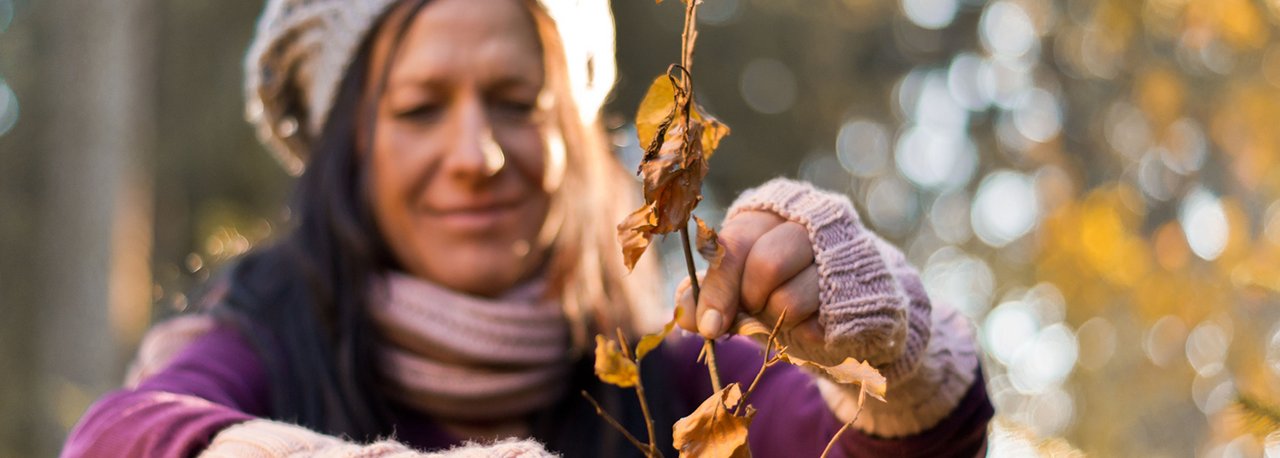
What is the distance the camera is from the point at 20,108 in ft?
22.9

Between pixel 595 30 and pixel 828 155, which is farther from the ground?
pixel 595 30

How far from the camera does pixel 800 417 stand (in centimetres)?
137

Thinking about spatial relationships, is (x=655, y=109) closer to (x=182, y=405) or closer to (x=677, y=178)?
(x=677, y=178)

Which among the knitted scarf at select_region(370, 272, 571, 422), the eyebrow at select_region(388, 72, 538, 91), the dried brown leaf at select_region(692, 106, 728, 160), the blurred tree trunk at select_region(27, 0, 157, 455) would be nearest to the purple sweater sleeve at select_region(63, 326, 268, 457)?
the knitted scarf at select_region(370, 272, 571, 422)

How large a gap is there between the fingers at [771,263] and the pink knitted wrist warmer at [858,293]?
0.02 meters

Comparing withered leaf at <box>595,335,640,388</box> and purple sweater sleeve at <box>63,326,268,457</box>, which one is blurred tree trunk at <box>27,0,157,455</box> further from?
withered leaf at <box>595,335,640,388</box>

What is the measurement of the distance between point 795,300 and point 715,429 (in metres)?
0.18

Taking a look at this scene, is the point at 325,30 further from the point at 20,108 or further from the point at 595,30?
the point at 20,108

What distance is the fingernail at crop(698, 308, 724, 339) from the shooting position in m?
0.83

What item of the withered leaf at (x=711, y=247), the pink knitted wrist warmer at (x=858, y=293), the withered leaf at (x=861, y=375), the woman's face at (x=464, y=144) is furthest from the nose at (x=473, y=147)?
the withered leaf at (x=861, y=375)

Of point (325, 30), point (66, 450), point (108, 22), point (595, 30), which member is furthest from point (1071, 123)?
point (108, 22)

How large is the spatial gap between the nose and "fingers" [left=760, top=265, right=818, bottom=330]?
0.85m

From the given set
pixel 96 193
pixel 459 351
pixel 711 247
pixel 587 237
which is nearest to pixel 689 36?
pixel 711 247

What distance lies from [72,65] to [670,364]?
15.5 ft
